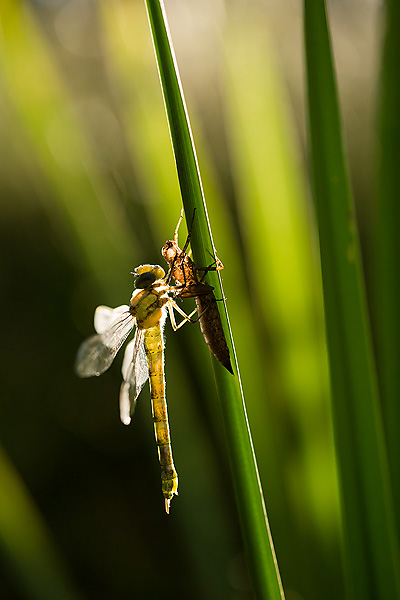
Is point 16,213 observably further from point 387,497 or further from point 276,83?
point 387,497

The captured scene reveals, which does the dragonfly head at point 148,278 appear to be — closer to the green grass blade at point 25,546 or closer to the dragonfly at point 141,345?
the dragonfly at point 141,345

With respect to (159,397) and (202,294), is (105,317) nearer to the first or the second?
(159,397)

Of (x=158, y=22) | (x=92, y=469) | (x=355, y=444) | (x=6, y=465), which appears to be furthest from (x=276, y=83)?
(x=92, y=469)

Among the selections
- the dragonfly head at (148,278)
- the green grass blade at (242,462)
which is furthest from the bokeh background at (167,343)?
the green grass blade at (242,462)

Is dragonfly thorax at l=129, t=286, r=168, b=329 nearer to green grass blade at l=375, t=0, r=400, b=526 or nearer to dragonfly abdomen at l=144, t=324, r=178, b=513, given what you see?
dragonfly abdomen at l=144, t=324, r=178, b=513

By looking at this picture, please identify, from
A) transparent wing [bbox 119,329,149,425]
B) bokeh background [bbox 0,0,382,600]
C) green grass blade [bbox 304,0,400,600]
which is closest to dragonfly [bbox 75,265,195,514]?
transparent wing [bbox 119,329,149,425]

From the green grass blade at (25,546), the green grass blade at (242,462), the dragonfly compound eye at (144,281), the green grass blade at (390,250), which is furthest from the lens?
the green grass blade at (25,546)
